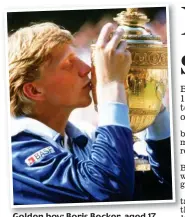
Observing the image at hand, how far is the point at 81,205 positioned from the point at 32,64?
59cm

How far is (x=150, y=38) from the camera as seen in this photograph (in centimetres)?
221

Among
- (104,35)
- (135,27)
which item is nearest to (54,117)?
(104,35)

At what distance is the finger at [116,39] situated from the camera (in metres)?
2.17

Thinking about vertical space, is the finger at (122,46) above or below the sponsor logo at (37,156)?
above

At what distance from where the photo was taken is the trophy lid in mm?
2193

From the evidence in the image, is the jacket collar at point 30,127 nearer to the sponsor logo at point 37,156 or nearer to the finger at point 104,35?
the sponsor logo at point 37,156

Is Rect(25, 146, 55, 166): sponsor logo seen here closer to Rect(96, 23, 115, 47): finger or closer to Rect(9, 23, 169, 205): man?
Rect(9, 23, 169, 205): man

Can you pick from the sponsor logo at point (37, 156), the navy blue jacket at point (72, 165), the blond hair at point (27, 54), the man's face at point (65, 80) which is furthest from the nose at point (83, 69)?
the sponsor logo at point (37, 156)

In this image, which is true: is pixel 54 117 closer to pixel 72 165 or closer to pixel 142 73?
pixel 72 165

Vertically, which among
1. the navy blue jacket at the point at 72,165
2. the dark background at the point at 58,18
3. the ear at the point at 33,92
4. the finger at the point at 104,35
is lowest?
the navy blue jacket at the point at 72,165

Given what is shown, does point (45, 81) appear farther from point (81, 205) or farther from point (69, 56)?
point (81, 205)

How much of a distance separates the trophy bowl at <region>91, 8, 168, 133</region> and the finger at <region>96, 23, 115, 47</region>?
1.8 inches

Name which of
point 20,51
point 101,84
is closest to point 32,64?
point 20,51

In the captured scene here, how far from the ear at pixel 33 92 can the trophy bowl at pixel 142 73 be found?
212 mm
